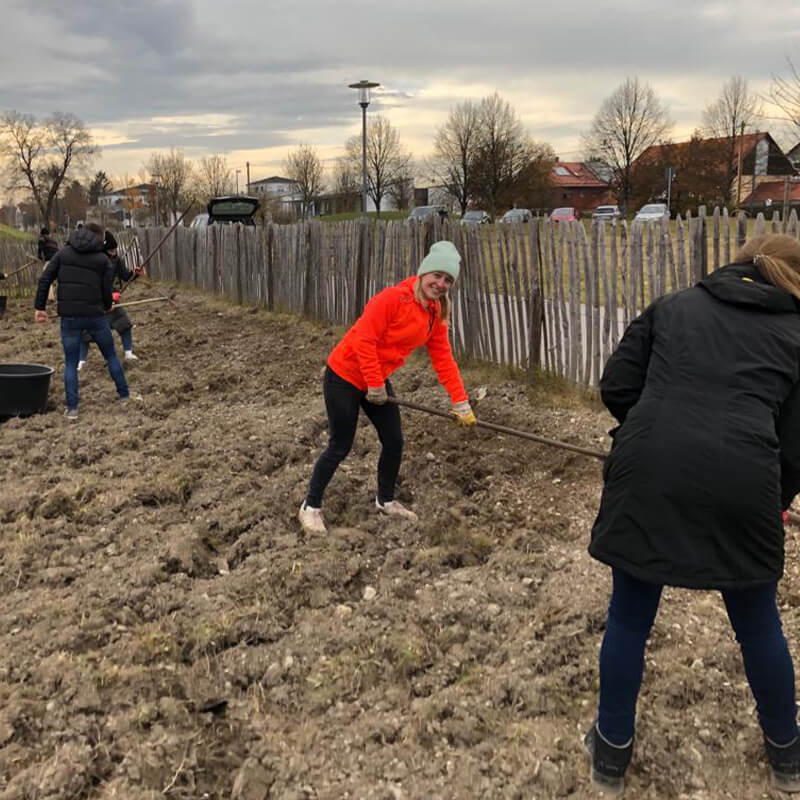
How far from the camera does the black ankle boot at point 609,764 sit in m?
2.18

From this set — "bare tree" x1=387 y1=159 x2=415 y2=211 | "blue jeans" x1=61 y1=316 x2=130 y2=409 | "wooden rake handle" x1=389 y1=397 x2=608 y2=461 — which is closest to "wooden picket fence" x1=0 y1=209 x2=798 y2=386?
"wooden rake handle" x1=389 y1=397 x2=608 y2=461

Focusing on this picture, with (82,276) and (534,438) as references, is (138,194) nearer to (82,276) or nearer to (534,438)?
(82,276)

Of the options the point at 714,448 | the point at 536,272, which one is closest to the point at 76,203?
the point at 536,272

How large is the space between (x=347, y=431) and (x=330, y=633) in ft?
3.69

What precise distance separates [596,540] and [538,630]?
3.73 feet

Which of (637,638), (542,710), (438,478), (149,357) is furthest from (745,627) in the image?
(149,357)

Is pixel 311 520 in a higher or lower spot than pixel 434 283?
lower

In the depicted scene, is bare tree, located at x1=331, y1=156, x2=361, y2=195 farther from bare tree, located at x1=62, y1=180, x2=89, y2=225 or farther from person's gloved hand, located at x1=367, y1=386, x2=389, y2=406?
person's gloved hand, located at x1=367, y1=386, x2=389, y2=406

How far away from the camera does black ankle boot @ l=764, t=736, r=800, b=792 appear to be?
2180mm

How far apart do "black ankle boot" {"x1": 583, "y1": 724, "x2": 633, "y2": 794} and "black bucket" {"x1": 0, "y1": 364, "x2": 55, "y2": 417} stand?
5.56 m

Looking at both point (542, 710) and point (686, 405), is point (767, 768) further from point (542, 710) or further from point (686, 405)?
point (686, 405)

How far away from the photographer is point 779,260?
2.02 meters

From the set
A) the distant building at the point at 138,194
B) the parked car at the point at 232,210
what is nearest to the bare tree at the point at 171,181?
the distant building at the point at 138,194

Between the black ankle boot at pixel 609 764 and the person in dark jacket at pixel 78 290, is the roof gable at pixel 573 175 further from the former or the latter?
the black ankle boot at pixel 609 764
